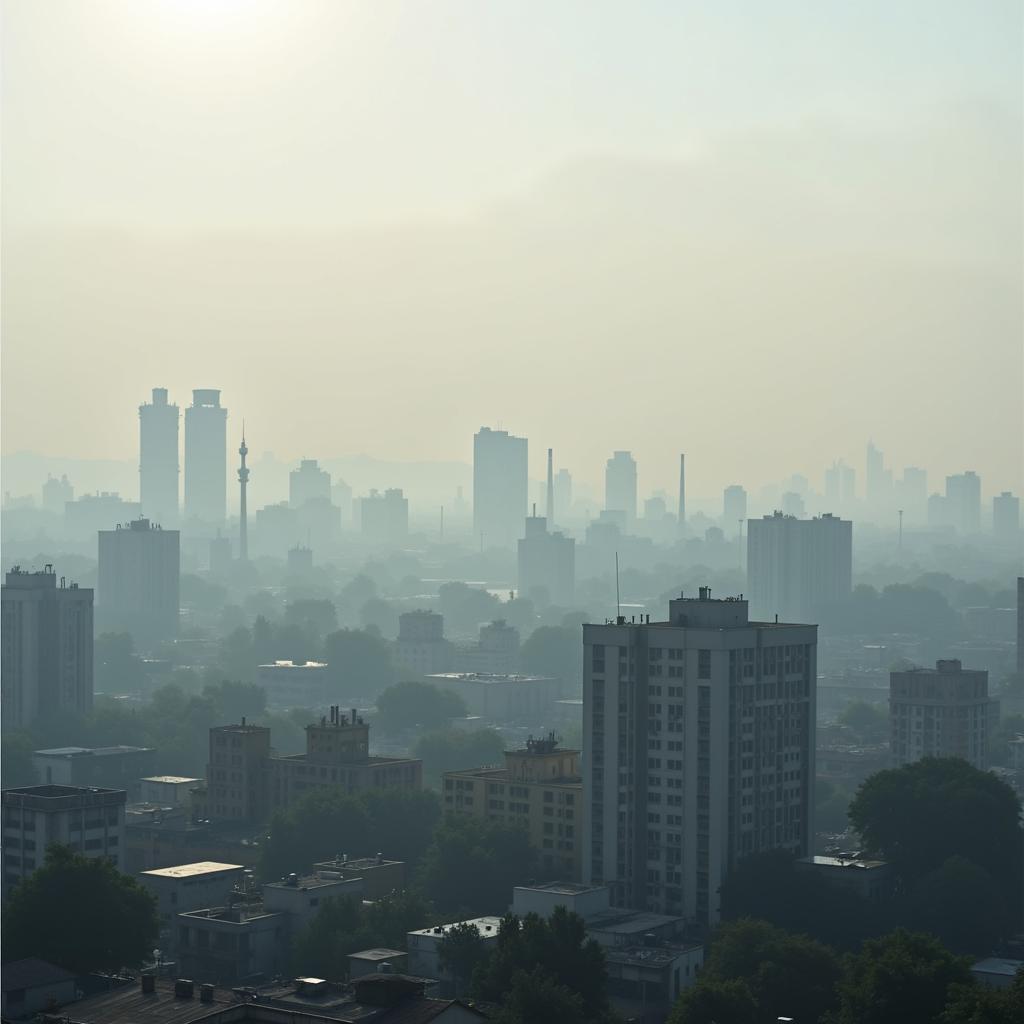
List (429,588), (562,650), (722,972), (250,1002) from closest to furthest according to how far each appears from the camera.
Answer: (250,1002), (722,972), (562,650), (429,588)

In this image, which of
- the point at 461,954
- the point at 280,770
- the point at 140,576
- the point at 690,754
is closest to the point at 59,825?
the point at 461,954

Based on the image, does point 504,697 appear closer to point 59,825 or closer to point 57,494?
point 59,825

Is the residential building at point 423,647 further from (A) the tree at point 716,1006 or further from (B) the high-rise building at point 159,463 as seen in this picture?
(B) the high-rise building at point 159,463

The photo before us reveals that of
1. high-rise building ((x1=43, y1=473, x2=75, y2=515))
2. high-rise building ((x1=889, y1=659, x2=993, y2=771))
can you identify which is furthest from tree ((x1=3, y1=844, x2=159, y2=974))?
high-rise building ((x1=43, y1=473, x2=75, y2=515))

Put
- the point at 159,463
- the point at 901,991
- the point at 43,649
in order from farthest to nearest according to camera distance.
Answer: the point at 159,463, the point at 43,649, the point at 901,991

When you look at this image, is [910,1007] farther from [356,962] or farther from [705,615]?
[705,615]

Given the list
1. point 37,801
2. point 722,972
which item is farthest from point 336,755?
point 722,972
